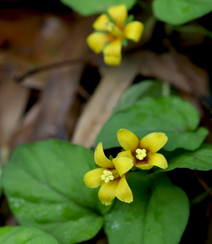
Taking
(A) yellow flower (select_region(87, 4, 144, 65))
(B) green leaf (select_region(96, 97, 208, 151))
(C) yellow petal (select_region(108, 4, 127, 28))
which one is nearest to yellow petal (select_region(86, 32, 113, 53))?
(A) yellow flower (select_region(87, 4, 144, 65))

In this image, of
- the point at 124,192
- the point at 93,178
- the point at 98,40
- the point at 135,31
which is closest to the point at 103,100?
the point at 98,40

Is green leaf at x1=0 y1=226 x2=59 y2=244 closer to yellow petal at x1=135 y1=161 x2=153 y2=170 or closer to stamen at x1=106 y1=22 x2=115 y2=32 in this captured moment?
yellow petal at x1=135 y1=161 x2=153 y2=170

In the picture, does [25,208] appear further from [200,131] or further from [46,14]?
[46,14]

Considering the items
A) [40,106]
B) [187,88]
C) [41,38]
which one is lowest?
[40,106]

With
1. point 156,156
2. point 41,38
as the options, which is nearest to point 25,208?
point 156,156

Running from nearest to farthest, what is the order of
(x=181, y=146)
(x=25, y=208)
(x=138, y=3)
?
(x=181, y=146)
(x=25, y=208)
(x=138, y=3)

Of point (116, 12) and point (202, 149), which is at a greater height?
point (116, 12)
